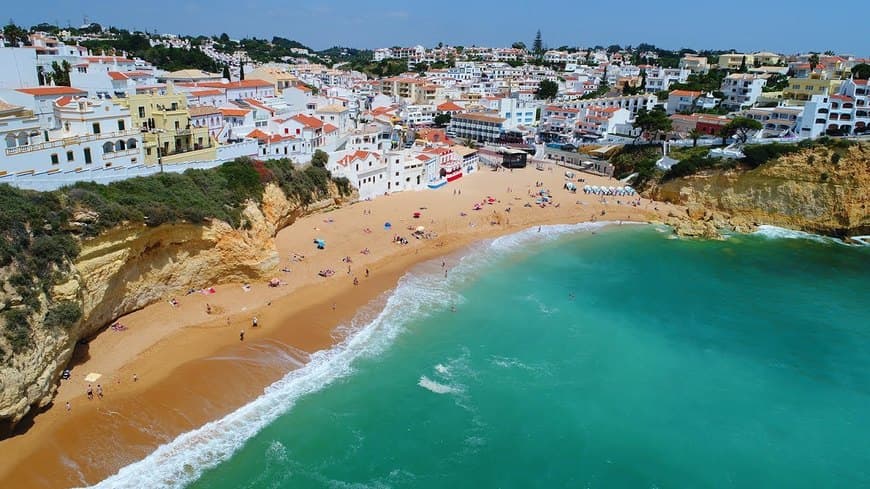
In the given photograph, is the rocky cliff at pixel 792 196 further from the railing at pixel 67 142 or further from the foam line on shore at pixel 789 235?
the railing at pixel 67 142

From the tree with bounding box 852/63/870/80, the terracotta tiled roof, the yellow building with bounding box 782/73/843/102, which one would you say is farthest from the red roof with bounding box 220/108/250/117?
the tree with bounding box 852/63/870/80

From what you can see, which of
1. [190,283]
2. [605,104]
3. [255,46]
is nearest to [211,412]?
[190,283]

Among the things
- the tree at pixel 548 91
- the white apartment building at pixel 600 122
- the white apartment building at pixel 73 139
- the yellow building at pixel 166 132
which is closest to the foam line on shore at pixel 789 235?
the white apartment building at pixel 600 122

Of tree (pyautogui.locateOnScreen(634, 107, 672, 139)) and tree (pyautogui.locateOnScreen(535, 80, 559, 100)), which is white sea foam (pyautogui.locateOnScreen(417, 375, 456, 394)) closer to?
tree (pyautogui.locateOnScreen(634, 107, 672, 139))

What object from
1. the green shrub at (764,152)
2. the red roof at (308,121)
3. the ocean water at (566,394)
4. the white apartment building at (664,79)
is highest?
the white apartment building at (664,79)

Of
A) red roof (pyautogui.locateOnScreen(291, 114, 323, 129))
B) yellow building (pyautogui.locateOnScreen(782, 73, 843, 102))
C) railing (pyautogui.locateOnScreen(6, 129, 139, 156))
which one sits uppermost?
yellow building (pyautogui.locateOnScreen(782, 73, 843, 102))

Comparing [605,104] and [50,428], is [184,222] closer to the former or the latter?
[50,428]

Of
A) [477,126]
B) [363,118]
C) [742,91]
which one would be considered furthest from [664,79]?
[363,118]

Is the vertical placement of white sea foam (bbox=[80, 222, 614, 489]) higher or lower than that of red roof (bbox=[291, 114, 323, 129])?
lower
